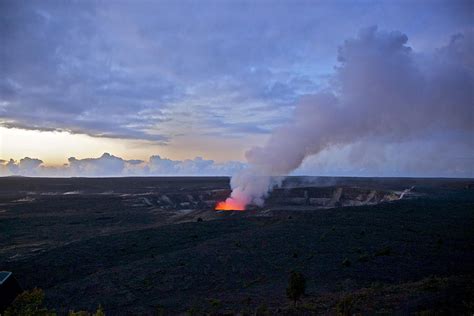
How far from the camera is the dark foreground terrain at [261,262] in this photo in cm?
1658

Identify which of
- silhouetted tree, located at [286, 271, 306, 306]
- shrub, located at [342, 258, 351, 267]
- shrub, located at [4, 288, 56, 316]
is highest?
shrub, located at [4, 288, 56, 316]

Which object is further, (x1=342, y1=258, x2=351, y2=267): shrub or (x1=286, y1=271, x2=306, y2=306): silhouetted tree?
(x1=342, y1=258, x2=351, y2=267): shrub

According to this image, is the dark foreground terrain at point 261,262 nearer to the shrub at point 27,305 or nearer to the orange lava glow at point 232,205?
the shrub at point 27,305

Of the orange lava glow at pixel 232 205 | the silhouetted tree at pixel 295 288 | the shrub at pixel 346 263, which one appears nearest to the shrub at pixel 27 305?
the silhouetted tree at pixel 295 288

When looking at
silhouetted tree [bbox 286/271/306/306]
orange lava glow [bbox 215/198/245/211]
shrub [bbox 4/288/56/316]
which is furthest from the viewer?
orange lava glow [bbox 215/198/245/211]

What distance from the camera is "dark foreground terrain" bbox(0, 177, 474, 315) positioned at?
54.4ft

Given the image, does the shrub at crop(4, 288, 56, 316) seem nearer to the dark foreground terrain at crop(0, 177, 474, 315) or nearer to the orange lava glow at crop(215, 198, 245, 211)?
the dark foreground terrain at crop(0, 177, 474, 315)

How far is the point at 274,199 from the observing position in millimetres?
83062

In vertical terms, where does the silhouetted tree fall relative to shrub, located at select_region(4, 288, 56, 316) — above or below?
below

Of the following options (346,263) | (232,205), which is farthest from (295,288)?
(232,205)

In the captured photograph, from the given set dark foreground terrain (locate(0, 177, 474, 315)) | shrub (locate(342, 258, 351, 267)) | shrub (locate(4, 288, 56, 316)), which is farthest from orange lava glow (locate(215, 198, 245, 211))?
shrub (locate(4, 288, 56, 316))

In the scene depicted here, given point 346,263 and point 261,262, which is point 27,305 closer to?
point 261,262

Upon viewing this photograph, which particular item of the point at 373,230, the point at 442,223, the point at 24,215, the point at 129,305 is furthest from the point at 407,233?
the point at 24,215

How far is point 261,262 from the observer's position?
26484mm
